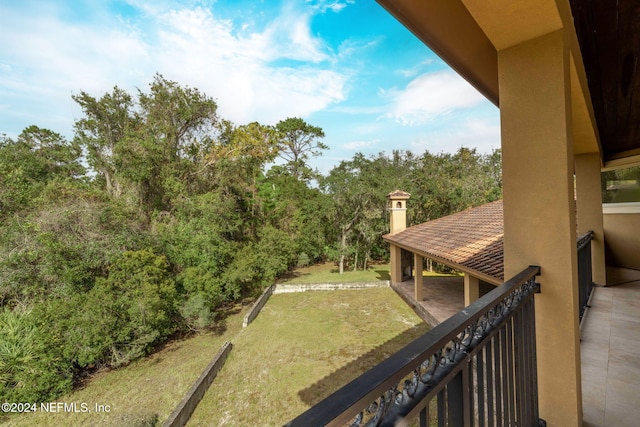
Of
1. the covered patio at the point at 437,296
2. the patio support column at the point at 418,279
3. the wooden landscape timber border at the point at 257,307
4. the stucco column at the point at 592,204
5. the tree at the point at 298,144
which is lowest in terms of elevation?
the wooden landscape timber border at the point at 257,307

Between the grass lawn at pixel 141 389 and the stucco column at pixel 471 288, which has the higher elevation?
the stucco column at pixel 471 288

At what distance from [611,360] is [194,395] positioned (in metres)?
7.26

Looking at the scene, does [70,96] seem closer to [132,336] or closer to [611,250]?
[132,336]

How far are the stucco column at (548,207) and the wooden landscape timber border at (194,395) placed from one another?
248 inches

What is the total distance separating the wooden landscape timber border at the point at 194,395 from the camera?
5309 mm

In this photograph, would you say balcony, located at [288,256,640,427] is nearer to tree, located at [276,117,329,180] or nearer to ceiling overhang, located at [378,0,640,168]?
ceiling overhang, located at [378,0,640,168]

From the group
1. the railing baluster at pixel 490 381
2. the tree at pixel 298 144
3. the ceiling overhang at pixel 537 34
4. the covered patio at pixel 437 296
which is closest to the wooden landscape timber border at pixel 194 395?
the railing baluster at pixel 490 381

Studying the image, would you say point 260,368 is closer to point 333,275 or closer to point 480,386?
point 480,386

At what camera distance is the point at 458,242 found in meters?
7.83

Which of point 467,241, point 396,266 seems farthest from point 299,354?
point 396,266

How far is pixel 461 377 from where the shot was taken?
1016mm

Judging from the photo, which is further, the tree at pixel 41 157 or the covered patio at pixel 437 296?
the tree at pixel 41 157

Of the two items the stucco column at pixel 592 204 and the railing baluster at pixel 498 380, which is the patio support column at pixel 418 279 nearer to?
the stucco column at pixel 592 204

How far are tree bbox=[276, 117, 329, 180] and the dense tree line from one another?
0.31m
